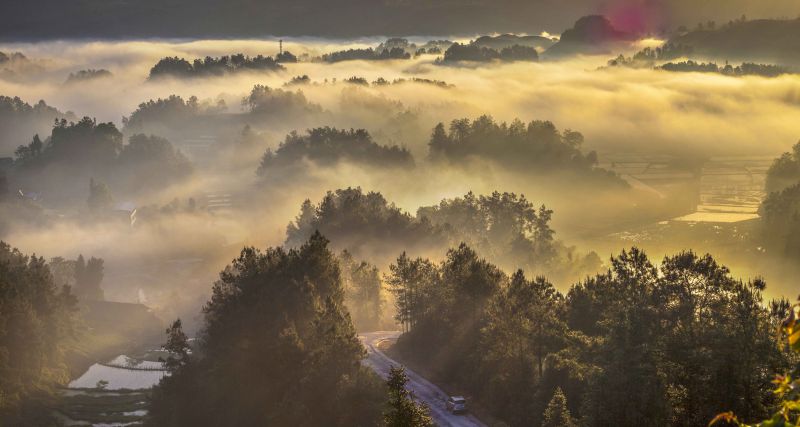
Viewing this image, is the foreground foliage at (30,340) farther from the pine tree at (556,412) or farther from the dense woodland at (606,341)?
the pine tree at (556,412)

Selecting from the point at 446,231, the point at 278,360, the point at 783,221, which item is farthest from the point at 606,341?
the point at 783,221

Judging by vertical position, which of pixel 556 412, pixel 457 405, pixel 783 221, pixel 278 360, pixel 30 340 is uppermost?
pixel 783 221

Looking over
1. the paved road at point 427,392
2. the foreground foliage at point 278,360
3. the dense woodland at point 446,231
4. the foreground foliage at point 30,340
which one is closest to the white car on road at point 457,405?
the paved road at point 427,392

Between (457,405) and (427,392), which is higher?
(427,392)

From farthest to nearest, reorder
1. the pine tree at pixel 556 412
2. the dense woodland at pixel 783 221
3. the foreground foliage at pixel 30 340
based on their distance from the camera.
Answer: the dense woodland at pixel 783 221 → the foreground foliage at pixel 30 340 → the pine tree at pixel 556 412

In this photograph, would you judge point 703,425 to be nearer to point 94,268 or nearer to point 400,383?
point 400,383

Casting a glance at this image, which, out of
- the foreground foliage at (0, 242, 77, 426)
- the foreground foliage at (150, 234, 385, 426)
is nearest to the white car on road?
the foreground foliage at (150, 234, 385, 426)

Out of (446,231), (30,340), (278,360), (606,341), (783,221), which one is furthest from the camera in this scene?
(783,221)

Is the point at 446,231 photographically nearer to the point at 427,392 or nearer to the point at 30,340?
the point at 30,340

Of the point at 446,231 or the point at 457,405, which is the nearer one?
the point at 457,405

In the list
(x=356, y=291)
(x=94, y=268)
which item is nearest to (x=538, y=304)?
(x=356, y=291)
